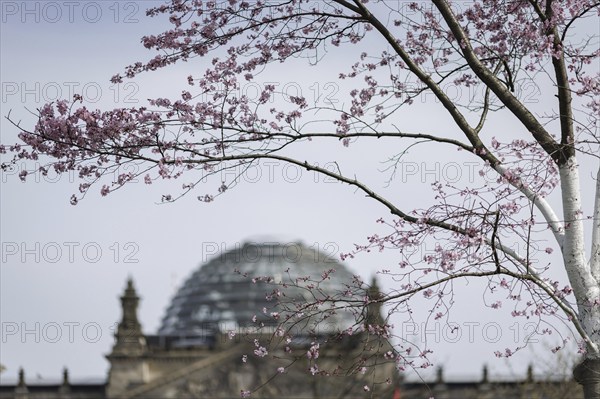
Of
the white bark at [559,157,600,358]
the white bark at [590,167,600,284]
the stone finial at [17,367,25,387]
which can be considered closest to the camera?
the white bark at [559,157,600,358]

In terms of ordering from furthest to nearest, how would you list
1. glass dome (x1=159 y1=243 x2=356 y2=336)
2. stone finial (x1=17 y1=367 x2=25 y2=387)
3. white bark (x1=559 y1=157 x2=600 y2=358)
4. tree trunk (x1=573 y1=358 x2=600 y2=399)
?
glass dome (x1=159 y1=243 x2=356 y2=336)
stone finial (x1=17 y1=367 x2=25 y2=387)
white bark (x1=559 y1=157 x2=600 y2=358)
tree trunk (x1=573 y1=358 x2=600 y2=399)

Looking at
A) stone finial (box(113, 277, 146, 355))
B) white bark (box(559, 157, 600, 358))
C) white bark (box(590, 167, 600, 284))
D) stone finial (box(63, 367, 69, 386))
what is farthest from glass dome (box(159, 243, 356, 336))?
white bark (box(559, 157, 600, 358))

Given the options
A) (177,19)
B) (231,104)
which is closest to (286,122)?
(231,104)

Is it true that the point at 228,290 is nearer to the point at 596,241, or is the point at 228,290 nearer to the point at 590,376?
the point at 596,241

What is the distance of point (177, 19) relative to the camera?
51.3ft

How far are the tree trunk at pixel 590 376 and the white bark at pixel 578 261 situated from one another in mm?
75

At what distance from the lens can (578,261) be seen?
48.2 ft

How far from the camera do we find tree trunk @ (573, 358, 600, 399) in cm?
1442

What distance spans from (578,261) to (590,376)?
1.05 metres

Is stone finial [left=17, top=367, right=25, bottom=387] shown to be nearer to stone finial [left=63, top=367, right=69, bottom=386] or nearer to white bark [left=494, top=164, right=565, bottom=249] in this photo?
stone finial [left=63, top=367, right=69, bottom=386]

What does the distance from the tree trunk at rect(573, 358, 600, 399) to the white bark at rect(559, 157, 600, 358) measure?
0.07 meters

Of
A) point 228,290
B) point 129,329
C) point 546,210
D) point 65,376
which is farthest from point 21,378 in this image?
point 546,210

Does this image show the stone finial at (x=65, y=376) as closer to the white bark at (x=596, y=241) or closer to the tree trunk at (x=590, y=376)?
the white bark at (x=596, y=241)

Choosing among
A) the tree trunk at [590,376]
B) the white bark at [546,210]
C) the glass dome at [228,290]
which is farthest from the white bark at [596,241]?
the glass dome at [228,290]
